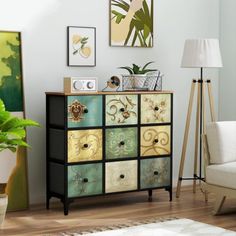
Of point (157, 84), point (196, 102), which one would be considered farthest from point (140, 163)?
point (196, 102)

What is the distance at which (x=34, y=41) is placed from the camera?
17.6ft

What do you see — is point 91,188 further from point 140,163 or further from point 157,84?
point 157,84

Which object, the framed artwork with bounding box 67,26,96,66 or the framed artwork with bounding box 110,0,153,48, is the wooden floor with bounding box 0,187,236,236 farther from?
the framed artwork with bounding box 110,0,153,48

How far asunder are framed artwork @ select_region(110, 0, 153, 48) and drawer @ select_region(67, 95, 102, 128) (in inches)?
34.2

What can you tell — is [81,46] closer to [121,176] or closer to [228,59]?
[121,176]

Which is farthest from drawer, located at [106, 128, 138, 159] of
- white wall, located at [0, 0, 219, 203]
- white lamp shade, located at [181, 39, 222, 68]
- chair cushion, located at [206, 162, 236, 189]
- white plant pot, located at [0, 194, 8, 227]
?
white plant pot, located at [0, 194, 8, 227]

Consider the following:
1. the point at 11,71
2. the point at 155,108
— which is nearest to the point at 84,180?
the point at 155,108

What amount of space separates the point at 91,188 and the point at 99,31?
1.49m

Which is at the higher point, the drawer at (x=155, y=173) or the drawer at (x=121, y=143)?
the drawer at (x=121, y=143)

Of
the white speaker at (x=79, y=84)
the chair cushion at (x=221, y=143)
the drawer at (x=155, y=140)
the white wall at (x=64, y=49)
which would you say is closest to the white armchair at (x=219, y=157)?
the chair cushion at (x=221, y=143)

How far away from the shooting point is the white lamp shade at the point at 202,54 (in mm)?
5609

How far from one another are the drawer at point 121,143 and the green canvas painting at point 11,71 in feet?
2.67

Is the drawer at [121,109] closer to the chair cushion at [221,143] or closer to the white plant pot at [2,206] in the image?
the chair cushion at [221,143]

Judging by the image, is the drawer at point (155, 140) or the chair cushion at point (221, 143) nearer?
the chair cushion at point (221, 143)
